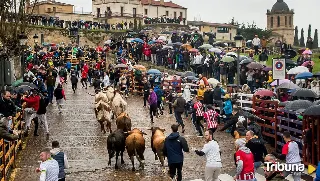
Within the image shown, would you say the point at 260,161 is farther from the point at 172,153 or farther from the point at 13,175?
the point at 13,175

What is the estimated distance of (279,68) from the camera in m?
24.0

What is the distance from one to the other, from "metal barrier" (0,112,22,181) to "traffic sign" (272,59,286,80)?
999 centimetres

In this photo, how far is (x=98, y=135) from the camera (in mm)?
24422

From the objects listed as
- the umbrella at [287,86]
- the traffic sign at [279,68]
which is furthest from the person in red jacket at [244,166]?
the umbrella at [287,86]

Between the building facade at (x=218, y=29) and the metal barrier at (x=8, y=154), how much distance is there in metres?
84.0

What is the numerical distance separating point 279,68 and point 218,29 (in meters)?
87.1

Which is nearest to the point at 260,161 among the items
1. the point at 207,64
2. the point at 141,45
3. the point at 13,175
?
the point at 13,175

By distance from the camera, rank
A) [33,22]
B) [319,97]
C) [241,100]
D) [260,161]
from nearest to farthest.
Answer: [260,161], [319,97], [241,100], [33,22]

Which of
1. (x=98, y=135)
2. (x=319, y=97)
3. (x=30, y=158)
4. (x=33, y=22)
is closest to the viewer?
(x=30, y=158)

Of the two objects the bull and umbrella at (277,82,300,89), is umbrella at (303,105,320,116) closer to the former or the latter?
the bull

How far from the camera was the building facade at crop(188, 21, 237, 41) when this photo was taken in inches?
4208

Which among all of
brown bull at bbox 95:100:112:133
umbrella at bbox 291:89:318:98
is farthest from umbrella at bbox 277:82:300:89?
brown bull at bbox 95:100:112:133

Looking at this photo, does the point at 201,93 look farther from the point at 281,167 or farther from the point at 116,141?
the point at 281,167

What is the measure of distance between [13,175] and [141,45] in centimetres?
3230
